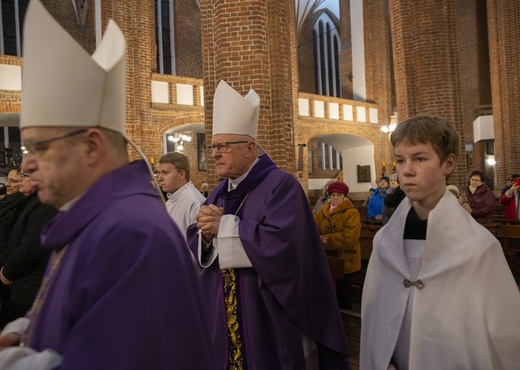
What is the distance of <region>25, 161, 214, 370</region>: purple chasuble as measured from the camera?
3.46 ft

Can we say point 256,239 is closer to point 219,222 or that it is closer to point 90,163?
point 219,222

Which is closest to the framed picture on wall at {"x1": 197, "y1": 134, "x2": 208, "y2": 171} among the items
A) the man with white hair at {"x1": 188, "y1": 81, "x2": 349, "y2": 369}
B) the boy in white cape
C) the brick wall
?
the brick wall

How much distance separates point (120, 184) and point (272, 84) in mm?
5080

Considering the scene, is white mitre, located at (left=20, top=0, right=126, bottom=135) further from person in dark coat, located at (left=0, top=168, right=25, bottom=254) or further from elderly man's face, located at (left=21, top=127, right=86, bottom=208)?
person in dark coat, located at (left=0, top=168, right=25, bottom=254)

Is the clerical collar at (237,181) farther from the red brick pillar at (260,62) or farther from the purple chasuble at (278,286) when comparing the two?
the red brick pillar at (260,62)

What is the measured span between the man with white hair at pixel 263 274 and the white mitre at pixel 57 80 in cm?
139

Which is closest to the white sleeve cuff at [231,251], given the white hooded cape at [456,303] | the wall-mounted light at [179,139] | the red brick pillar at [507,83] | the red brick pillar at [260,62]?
the white hooded cape at [456,303]

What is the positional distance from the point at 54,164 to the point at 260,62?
4920mm

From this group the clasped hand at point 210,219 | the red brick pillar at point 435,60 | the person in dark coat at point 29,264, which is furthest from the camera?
the red brick pillar at point 435,60

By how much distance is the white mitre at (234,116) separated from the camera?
2988 millimetres

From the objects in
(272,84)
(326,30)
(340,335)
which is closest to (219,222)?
(340,335)

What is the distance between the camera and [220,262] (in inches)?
100

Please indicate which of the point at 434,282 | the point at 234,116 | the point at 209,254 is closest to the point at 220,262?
the point at 209,254

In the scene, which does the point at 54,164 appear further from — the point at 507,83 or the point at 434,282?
the point at 507,83
